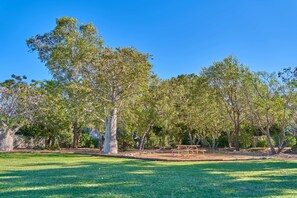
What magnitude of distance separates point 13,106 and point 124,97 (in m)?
8.86

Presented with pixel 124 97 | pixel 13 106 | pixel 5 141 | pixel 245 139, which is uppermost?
pixel 124 97

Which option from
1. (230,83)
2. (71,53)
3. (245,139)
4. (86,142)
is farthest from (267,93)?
(86,142)

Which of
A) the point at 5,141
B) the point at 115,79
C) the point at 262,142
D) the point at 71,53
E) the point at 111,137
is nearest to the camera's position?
the point at 115,79

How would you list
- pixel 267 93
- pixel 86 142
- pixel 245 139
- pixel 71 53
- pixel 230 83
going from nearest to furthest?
pixel 267 93 → pixel 71 53 → pixel 230 83 → pixel 245 139 → pixel 86 142

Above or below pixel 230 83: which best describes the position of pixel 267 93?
below

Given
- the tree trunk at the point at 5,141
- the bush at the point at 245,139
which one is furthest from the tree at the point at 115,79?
the bush at the point at 245,139

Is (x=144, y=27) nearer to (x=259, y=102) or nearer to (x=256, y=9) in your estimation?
(x=256, y=9)

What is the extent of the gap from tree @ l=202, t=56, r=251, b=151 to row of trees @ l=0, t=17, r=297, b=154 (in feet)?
0.23

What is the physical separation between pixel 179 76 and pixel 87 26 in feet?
34.9

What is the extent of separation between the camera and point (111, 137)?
19.9m

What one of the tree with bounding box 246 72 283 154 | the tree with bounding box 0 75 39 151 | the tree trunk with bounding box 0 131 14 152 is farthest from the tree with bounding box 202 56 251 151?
the tree trunk with bounding box 0 131 14 152

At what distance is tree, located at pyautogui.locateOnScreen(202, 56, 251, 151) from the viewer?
21266 mm

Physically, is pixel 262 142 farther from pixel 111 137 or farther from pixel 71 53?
pixel 71 53

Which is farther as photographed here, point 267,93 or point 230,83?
point 230,83
